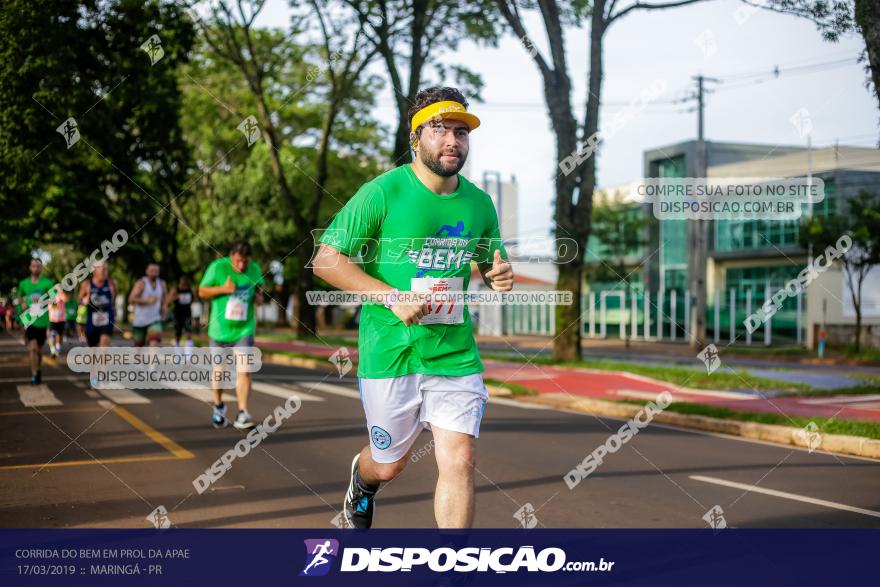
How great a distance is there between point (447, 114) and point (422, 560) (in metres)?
2.20

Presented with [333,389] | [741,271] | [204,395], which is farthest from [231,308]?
[741,271]

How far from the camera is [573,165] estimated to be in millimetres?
20000

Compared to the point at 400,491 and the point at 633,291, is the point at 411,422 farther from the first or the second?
the point at 633,291

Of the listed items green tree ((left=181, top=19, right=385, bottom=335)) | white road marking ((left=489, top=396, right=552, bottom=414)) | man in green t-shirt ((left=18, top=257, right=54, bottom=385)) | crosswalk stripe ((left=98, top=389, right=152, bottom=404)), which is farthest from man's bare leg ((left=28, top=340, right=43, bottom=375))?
green tree ((left=181, top=19, right=385, bottom=335))

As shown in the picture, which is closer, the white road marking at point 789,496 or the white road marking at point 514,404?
the white road marking at point 789,496

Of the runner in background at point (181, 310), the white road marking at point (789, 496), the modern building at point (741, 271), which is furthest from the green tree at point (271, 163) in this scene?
the white road marking at point (789, 496)

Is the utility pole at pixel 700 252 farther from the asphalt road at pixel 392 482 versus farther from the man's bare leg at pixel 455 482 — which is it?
the man's bare leg at pixel 455 482

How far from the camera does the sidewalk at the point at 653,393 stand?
12438 mm

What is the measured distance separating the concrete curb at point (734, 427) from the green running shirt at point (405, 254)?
6.64m

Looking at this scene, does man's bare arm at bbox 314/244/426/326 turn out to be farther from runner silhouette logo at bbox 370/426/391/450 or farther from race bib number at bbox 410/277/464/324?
runner silhouette logo at bbox 370/426/391/450

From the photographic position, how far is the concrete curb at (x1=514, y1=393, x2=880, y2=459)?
947cm

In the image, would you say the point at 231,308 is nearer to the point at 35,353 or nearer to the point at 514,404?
the point at 514,404

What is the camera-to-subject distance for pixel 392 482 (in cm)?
732

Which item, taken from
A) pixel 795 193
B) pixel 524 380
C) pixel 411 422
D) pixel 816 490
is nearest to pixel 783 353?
pixel 795 193
